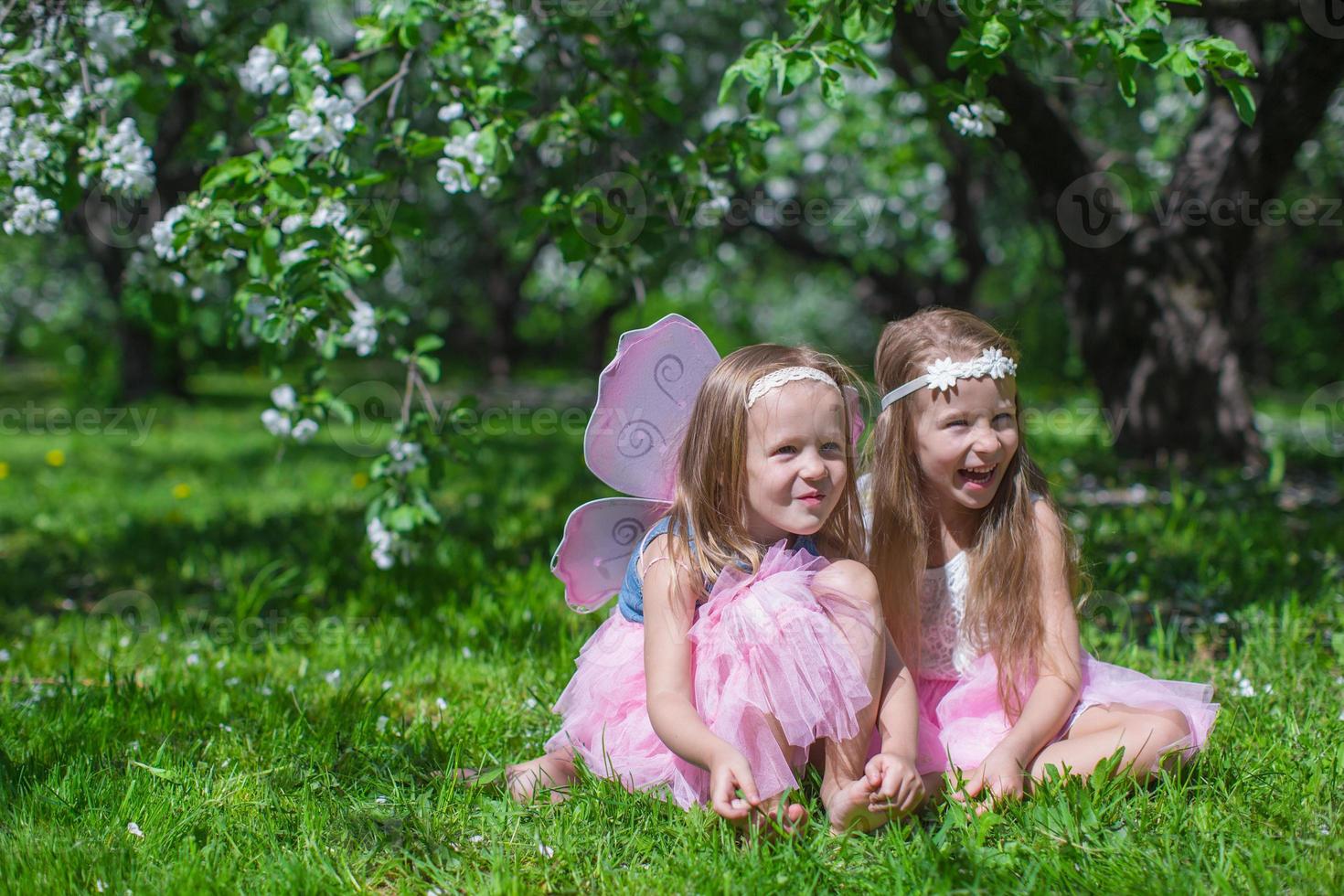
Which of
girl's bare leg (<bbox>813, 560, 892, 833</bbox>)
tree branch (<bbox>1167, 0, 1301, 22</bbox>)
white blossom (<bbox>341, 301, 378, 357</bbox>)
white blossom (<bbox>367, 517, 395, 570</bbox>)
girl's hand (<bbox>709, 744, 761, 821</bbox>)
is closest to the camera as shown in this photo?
girl's hand (<bbox>709, 744, 761, 821</bbox>)

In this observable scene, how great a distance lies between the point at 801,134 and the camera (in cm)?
913

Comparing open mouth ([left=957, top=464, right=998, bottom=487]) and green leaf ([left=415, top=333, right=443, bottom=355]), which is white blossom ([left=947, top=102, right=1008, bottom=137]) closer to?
open mouth ([left=957, top=464, right=998, bottom=487])

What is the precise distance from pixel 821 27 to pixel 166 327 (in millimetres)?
2142

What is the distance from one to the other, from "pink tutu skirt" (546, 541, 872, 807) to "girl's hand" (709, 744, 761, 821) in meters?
0.08

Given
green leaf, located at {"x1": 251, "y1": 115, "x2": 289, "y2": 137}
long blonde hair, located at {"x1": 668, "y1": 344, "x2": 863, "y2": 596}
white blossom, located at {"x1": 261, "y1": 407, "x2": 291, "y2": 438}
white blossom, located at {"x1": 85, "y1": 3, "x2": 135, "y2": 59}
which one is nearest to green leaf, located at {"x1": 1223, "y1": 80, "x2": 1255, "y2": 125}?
long blonde hair, located at {"x1": 668, "y1": 344, "x2": 863, "y2": 596}

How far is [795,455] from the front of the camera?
6.86 ft

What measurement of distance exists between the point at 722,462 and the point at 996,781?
2.64 feet

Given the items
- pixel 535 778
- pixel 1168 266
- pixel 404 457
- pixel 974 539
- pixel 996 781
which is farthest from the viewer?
pixel 1168 266

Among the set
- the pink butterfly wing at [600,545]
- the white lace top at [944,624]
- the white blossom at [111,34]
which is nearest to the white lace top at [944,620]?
the white lace top at [944,624]

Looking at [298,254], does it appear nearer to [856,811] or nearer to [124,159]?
[124,159]

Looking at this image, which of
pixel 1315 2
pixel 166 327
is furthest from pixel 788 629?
pixel 1315 2

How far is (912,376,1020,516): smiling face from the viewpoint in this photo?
89.3 inches

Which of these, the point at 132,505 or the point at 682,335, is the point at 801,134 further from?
the point at 682,335

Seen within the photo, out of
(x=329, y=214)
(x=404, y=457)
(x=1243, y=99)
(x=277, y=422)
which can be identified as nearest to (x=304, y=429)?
(x=277, y=422)
